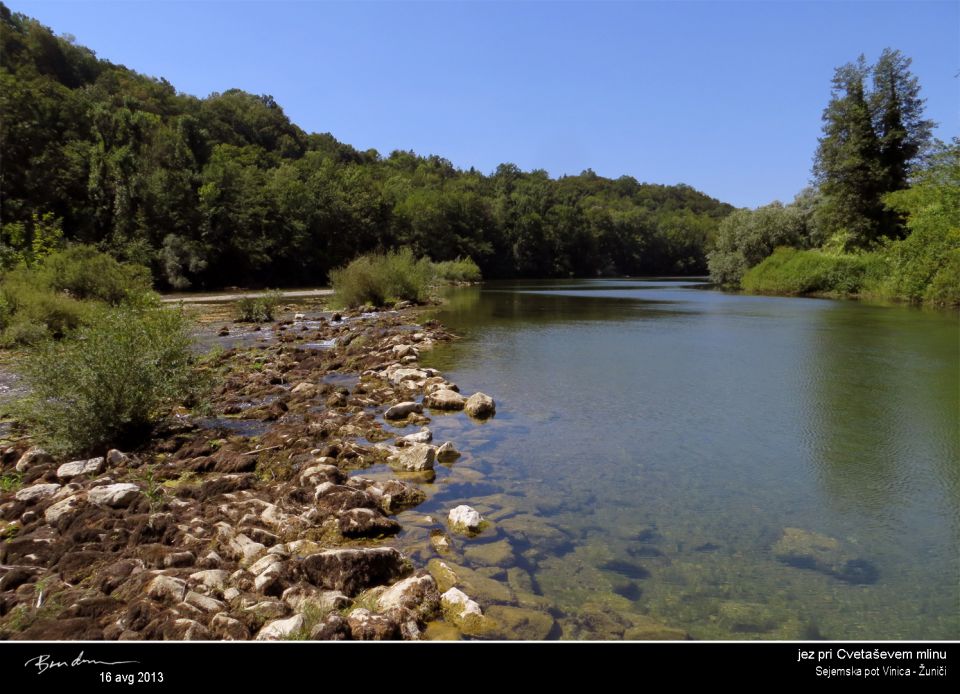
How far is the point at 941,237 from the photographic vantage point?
32375 mm

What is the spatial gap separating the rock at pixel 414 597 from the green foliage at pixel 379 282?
33.8 metres

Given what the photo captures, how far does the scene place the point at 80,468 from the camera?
26.2 feet

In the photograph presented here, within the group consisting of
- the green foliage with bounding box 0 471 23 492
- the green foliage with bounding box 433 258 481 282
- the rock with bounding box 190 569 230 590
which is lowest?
the green foliage with bounding box 0 471 23 492

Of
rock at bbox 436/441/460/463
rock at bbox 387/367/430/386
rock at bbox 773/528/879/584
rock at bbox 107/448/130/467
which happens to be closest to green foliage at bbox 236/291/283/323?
rock at bbox 387/367/430/386

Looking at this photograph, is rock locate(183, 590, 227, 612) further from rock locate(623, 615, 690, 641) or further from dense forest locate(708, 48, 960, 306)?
dense forest locate(708, 48, 960, 306)

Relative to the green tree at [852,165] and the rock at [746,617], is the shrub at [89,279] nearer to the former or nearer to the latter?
the rock at [746,617]

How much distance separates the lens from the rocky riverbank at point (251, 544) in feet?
15.0

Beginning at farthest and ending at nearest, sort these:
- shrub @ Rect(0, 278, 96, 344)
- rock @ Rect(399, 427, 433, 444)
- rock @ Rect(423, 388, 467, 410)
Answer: shrub @ Rect(0, 278, 96, 344)
rock @ Rect(423, 388, 467, 410)
rock @ Rect(399, 427, 433, 444)

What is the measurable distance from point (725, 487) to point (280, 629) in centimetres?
600

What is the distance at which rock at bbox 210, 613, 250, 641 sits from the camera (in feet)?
14.1

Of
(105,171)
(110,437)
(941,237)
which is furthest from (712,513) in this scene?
(105,171)

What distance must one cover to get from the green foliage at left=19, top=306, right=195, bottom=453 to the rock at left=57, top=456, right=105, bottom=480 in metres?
0.63

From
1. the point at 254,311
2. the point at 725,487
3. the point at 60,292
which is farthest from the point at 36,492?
the point at 254,311
